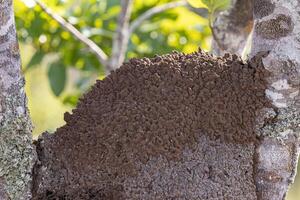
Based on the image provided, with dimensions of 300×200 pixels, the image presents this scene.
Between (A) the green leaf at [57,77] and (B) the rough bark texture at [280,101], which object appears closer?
(B) the rough bark texture at [280,101]

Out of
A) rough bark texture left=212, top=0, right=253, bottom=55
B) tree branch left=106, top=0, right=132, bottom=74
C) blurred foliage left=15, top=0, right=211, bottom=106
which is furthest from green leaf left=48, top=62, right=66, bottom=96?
rough bark texture left=212, top=0, right=253, bottom=55

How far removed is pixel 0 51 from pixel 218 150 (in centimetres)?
48

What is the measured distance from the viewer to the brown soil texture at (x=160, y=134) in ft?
4.72

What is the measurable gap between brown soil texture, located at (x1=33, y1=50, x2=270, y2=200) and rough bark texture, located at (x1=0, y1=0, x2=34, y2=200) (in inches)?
1.6

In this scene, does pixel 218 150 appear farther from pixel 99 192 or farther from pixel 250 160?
pixel 99 192

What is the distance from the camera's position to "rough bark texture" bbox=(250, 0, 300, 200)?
1.48 metres

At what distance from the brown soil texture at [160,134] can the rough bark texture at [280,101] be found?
3 centimetres

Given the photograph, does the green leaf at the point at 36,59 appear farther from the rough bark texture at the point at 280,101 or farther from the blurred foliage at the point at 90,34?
the rough bark texture at the point at 280,101

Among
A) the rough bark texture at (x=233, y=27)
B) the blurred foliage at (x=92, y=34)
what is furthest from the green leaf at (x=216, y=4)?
the blurred foliage at (x=92, y=34)

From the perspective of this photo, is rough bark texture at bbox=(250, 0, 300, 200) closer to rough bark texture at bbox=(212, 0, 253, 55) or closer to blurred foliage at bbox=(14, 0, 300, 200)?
rough bark texture at bbox=(212, 0, 253, 55)

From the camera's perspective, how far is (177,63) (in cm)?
150

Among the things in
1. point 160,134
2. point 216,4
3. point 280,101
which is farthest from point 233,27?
point 160,134

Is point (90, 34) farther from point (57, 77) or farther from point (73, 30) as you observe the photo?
point (73, 30)

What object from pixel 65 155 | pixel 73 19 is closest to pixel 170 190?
pixel 65 155
